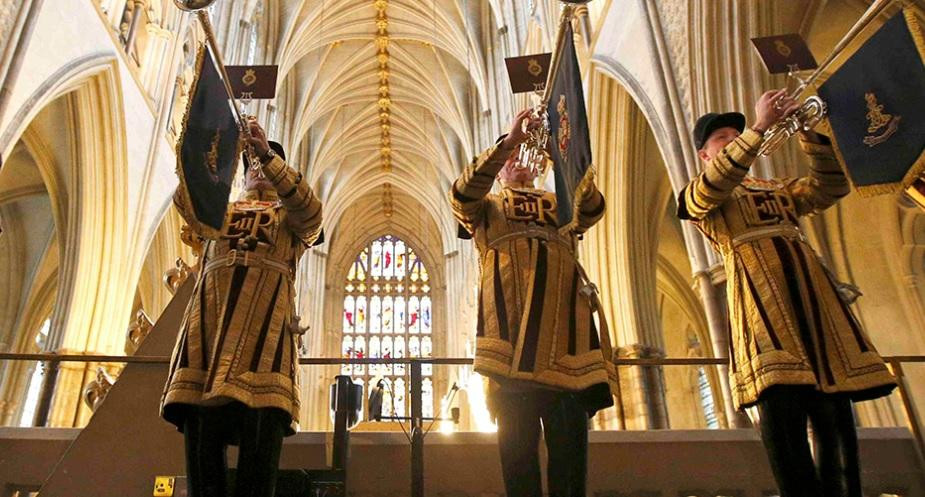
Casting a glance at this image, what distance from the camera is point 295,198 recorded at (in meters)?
2.65

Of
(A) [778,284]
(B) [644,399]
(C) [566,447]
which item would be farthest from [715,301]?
(C) [566,447]

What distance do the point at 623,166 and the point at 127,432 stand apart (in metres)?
8.18

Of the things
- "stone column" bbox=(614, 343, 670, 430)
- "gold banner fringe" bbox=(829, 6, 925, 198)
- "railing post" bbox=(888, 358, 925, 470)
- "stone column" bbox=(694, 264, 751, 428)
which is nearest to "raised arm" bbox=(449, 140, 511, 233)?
"gold banner fringe" bbox=(829, 6, 925, 198)

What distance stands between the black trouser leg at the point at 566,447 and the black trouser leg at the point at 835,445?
75cm

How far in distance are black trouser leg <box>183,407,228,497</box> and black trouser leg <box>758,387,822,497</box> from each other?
1.82m

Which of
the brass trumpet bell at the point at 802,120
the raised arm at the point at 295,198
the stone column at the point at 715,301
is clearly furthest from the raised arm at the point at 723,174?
the stone column at the point at 715,301

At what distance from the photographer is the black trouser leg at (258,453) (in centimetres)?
231

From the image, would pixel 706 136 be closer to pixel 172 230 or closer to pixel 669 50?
pixel 669 50

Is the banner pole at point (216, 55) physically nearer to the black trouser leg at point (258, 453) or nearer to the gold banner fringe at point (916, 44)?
the black trouser leg at point (258, 453)

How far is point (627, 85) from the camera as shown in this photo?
877 cm

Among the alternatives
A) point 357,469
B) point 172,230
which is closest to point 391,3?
point 172,230

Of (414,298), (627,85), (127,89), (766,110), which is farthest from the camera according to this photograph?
(414,298)

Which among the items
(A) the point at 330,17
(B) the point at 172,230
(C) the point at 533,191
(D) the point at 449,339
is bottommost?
(C) the point at 533,191

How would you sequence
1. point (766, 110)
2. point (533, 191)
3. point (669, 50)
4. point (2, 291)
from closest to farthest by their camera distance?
point (766, 110)
point (533, 191)
point (669, 50)
point (2, 291)
